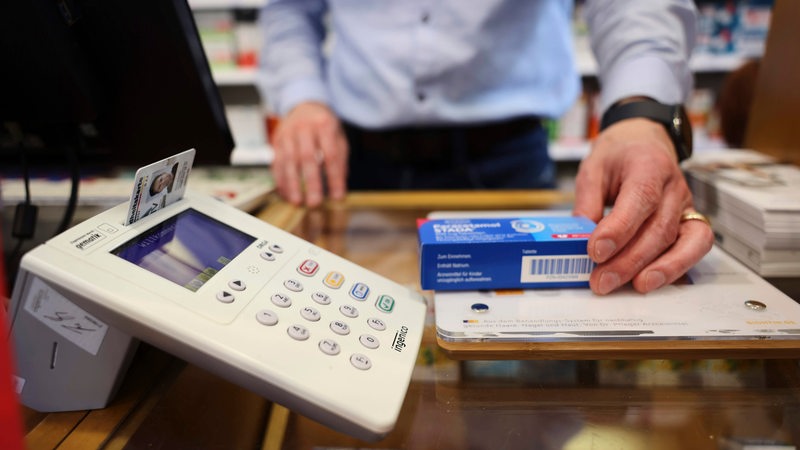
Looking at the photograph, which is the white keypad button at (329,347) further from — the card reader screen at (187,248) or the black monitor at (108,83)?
the black monitor at (108,83)

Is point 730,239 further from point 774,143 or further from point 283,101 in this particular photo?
point 283,101

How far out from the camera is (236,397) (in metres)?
0.46

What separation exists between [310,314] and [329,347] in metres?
0.04

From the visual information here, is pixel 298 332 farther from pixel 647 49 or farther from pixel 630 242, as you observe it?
pixel 647 49

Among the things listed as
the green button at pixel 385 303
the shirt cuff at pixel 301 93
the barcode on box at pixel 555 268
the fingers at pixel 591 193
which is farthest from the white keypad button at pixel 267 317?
the shirt cuff at pixel 301 93

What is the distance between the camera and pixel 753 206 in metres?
0.63

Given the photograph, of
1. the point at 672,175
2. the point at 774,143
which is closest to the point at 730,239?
the point at 672,175

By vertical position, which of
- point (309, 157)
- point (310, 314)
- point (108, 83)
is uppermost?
point (108, 83)

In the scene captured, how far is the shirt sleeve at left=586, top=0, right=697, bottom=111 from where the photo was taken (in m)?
Answer: 0.78

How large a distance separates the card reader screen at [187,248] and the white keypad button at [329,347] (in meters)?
0.10

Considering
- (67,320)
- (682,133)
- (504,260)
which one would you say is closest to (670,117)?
(682,133)

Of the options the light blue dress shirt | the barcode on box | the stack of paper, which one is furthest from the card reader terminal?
the light blue dress shirt

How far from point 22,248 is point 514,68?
83 centimetres

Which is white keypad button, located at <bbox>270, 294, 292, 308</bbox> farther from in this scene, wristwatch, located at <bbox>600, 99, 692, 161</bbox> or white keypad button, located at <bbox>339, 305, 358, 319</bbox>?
wristwatch, located at <bbox>600, 99, 692, 161</bbox>
